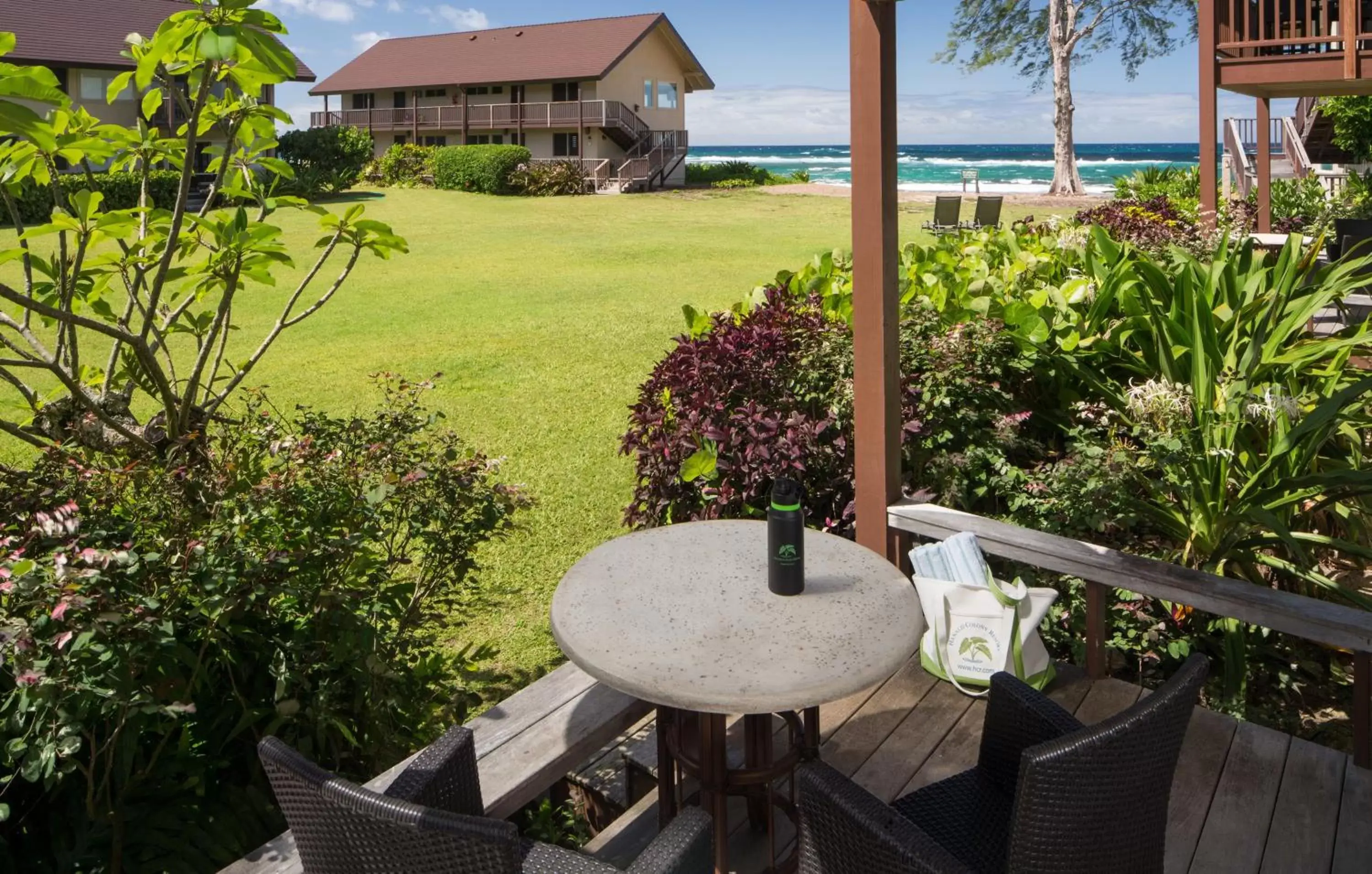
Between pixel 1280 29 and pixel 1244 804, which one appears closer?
pixel 1244 804

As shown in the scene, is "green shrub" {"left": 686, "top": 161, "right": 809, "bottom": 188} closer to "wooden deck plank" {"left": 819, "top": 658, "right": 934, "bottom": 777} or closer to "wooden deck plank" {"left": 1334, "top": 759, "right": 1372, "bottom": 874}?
"wooden deck plank" {"left": 819, "top": 658, "right": 934, "bottom": 777}

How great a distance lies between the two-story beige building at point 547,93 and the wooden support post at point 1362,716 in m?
31.5

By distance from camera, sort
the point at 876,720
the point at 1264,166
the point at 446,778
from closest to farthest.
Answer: the point at 446,778
the point at 876,720
the point at 1264,166

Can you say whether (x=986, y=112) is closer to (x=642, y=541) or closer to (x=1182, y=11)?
(x=1182, y=11)

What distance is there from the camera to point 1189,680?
67.8 inches

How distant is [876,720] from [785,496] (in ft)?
3.68

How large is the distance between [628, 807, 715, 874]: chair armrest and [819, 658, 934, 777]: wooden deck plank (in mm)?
1122

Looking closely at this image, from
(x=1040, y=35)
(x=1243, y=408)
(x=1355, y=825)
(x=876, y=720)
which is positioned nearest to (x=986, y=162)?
(x=1040, y=35)

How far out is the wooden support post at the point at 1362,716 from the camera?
2867 mm

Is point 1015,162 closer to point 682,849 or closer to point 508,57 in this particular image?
point 508,57

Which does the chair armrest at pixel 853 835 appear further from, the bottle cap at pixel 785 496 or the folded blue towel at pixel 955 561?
the folded blue towel at pixel 955 561

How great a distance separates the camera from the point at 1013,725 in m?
2.09

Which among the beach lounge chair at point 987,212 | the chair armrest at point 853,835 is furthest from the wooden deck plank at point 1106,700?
the beach lounge chair at point 987,212

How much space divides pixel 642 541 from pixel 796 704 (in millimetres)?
878
